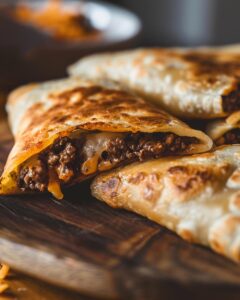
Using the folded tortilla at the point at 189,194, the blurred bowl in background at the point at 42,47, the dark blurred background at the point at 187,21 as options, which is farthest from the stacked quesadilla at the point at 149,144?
the dark blurred background at the point at 187,21

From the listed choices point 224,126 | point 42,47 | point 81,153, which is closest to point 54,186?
point 81,153

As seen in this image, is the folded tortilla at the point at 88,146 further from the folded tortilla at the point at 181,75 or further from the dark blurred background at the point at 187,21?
the dark blurred background at the point at 187,21

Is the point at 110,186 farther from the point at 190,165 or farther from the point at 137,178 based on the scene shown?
the point at 190,165

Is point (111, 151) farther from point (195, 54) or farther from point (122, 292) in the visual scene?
point (195, 54)

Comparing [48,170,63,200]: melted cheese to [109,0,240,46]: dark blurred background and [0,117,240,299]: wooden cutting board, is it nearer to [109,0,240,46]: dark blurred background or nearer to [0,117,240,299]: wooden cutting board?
[0,117,240,299]: wooden cutting board

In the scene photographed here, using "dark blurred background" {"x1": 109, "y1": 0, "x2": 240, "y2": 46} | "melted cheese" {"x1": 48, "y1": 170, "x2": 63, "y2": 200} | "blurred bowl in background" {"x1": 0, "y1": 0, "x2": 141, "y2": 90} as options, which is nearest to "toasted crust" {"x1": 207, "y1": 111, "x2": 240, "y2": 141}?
"melted cheese" {"x1": 48, "y1": 170, "x2": 63, "y2": 200}

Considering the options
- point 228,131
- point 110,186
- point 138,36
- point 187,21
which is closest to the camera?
point 110,186
